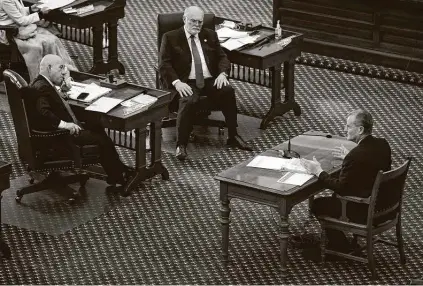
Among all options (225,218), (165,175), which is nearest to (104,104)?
(165,175)

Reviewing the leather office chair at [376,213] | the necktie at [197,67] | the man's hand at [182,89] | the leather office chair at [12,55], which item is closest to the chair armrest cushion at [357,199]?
the leather office chair at [376,213]

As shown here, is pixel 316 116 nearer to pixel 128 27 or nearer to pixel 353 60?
pixel 353 60

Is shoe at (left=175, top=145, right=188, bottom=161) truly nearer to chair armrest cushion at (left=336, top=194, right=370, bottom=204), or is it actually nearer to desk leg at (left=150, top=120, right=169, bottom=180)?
desk leg at (left=150, top=120, right=169, bottom=180)

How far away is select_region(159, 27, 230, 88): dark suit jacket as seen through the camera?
415 inches

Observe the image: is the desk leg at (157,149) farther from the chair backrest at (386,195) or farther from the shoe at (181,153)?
the chair backrest at (386,195)

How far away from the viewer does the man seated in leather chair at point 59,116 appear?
9.23 m

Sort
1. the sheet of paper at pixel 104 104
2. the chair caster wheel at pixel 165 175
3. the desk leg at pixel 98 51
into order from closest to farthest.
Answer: the sheet of paper at pixel 104 104
the chair caster wheel at pixel 165 175
the desk leg at pixel 98 51

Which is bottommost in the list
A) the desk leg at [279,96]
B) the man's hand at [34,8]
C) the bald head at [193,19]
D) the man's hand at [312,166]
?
the desk leg at [279,96]

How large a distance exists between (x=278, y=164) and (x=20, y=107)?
2.23 meters

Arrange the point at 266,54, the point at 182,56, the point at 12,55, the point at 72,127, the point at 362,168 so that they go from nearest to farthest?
the point at 362,168 → the point at 72,127 → the point at 182,56 → the point at 266,54 → the point at 12,55

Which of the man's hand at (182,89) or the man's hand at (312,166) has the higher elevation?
the man's hand at (312,166)

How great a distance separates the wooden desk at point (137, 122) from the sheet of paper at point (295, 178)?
1658 mm

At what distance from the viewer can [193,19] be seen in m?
10.5

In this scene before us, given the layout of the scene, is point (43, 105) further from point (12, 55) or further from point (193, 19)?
point (12, 55)
